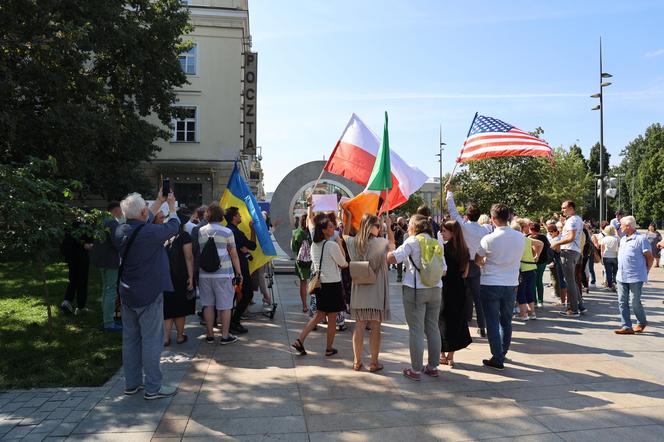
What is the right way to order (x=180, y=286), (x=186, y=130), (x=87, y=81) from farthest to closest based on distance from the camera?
(x=186, y=130), (x=87, y=81), (x=180, y=286)

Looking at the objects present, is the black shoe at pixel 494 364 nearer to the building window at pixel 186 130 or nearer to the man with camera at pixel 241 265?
the man with camera at pixel 241 265

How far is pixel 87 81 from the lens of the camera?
15.6 meters

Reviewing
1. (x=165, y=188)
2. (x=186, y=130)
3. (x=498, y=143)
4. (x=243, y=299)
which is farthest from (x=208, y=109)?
(x=165, y=188)

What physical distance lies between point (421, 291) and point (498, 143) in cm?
421

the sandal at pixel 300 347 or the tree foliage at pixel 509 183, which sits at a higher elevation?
the tree foliage at pixel 509 183

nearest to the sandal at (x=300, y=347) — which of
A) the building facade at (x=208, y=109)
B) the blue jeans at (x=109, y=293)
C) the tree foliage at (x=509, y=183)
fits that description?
the blue jeans at (x=109, y=293)

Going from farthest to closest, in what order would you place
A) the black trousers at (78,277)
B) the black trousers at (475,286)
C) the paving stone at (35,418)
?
the black trousers at (78,277), the black trousers at (475,286), the paving stone at (35,418)

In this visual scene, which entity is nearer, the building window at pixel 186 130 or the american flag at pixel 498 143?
the american flag at pixel 498 143

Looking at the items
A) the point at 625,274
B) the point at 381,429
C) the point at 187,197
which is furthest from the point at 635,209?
the point at 381,429

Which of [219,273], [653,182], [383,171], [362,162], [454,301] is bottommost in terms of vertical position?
[454,301]

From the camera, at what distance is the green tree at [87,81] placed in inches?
507

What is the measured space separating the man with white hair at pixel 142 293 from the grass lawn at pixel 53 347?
0.69 m

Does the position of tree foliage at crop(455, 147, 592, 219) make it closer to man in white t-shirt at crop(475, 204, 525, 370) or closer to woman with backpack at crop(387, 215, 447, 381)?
man in white t-shirt at crop(475, 204, 525, 370)

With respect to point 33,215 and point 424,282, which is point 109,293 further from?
point 424,282
